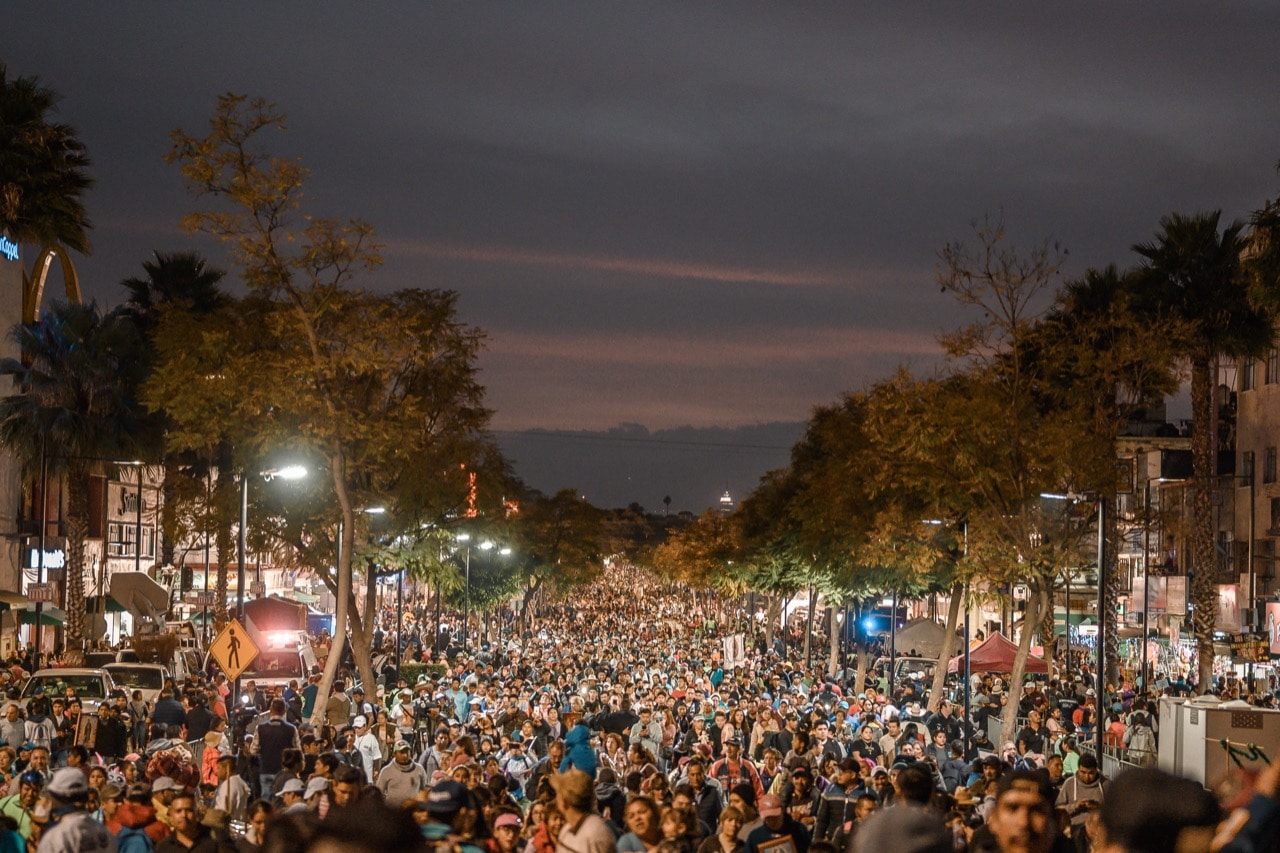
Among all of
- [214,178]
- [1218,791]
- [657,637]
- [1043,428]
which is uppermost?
[214,178]

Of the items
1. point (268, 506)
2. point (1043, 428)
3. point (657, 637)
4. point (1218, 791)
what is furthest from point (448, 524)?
point (657, 637)

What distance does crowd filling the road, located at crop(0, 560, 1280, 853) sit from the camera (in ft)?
19.4

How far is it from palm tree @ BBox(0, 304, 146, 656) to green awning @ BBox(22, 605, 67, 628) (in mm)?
5291

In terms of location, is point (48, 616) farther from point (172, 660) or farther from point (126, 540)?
point (126, 540)

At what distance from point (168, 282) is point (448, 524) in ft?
50.6

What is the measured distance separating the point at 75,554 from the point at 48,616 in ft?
21.2

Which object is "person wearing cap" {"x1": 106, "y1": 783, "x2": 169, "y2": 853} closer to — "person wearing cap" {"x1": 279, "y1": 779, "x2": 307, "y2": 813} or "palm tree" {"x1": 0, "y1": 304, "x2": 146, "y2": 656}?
"person wearing cap" {"x1": 279, "y1": 779, "x2": 307, "y2": 813}

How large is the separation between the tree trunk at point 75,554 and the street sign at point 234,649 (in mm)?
24418

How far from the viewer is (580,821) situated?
1003 cm

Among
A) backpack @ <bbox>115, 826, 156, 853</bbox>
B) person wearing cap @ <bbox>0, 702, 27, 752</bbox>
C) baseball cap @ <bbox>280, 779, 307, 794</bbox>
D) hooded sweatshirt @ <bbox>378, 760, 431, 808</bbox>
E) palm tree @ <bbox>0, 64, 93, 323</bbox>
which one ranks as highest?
palm tree @ <bbox>0, 64, 93, 323</bbox>

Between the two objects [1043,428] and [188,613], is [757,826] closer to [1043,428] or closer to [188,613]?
[1043,428]

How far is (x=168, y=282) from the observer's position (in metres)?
50.4

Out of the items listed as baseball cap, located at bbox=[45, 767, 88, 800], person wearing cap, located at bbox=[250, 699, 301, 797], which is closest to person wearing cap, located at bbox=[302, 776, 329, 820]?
baseball cap, located at bbox=[45, 767, 88, 800]

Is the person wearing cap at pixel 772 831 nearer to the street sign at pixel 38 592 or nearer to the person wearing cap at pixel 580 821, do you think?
the person wearing cap at pixel 580 821
